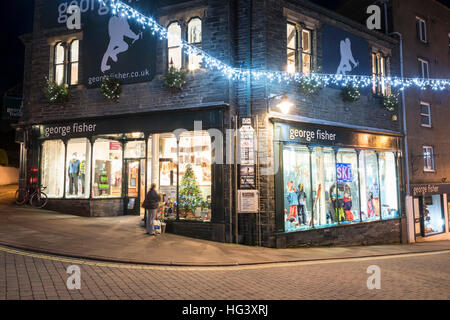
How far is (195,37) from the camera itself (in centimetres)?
1283

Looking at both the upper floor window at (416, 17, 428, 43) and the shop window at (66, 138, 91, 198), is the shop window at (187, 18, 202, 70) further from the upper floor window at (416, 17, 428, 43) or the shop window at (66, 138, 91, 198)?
the upper floor window at (416, 17, 428, 43)

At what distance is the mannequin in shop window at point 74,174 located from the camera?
47.7 feet

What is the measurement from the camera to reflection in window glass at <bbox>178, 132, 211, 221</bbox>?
12125 mm

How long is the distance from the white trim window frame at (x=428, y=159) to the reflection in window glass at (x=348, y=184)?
7.42 m

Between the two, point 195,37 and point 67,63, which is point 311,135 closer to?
point 195,37

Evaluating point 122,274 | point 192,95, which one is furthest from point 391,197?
point 122,274

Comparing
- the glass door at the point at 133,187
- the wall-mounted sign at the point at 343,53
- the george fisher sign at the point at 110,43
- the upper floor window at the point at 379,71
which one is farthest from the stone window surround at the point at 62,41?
the upper floor window at the point at 379,71

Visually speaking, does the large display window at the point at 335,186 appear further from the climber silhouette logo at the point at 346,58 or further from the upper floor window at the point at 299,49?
the climber silhouette logo at the point at 346,58

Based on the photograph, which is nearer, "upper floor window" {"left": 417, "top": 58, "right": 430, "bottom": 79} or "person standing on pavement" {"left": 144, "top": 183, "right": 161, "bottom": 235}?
"person standing on pavement" {"left": 144, "top": 183, "right": 161, "bottom": 235}

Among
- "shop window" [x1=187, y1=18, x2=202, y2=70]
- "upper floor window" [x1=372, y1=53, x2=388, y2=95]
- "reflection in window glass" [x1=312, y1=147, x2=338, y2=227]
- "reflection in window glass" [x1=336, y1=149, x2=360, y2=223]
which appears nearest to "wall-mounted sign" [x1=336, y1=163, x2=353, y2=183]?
"reflection in window glass" [x1=336, y1=149, x2=360, y2=223]

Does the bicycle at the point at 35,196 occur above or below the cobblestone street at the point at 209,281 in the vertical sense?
above

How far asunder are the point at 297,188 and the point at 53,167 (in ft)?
34.1

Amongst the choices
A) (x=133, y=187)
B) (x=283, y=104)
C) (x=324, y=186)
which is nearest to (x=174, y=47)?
(x=283, y=104)

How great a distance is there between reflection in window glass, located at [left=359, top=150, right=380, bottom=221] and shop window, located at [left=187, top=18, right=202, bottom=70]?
8.33 meters
